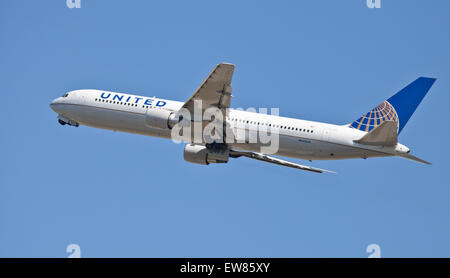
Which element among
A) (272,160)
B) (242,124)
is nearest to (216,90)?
(242,124)

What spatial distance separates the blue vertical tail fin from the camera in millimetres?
44969

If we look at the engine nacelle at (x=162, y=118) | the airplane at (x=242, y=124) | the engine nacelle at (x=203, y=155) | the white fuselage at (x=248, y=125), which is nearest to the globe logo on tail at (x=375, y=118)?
the airplane at (x=242, y=124)

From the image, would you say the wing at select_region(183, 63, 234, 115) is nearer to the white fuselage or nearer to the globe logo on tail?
the white fuselage

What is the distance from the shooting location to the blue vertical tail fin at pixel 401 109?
148 feet

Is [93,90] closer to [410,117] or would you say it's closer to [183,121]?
[183,121]

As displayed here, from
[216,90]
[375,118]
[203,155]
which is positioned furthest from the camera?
[203,155]

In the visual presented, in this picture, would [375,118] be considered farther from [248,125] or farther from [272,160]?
[248,125]

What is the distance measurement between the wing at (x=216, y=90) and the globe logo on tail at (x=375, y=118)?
29.6 ft

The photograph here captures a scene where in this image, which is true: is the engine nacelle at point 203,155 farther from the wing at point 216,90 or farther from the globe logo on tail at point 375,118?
the globe logo on tail at point 375,118

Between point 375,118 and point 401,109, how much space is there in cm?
175

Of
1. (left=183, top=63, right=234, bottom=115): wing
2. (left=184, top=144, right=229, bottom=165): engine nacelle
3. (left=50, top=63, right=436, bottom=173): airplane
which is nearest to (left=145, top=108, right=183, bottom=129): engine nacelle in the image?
(left=50, top=63, right=436, bottom=173): airplane

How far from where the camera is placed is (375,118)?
45.4m
